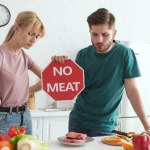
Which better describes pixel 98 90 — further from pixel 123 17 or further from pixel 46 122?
pixel 123 17

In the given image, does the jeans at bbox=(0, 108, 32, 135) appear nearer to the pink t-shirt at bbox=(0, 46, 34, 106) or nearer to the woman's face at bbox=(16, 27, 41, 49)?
the pink t-shirt at bbox=(0, 46, 34, 106)

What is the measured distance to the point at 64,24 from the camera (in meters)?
3.50

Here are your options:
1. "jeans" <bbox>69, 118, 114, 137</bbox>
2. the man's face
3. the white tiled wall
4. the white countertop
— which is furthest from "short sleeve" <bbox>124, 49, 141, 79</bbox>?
the white tiled wall

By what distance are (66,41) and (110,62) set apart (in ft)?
6.11

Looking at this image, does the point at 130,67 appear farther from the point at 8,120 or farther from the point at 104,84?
the point at 8,120

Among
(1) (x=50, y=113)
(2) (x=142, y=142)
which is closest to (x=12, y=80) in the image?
(2) (x=142, y=142)

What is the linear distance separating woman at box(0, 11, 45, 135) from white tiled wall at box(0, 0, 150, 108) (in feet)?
5.24

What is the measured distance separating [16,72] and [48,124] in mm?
1412

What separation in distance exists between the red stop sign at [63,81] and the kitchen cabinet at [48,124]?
1.72m

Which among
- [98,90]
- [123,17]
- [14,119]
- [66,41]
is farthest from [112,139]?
[123,17]

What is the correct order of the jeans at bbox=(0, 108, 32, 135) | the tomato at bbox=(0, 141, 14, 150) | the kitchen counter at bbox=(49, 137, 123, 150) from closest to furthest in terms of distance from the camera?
1. the tomato at bbox=(0, 141, 14, 150)
2. the kitchen counter at bbox=(49, 137, 123, 150)
3. the jeans at bbox=(0, 108, 32, 135)

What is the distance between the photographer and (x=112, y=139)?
1480 mm

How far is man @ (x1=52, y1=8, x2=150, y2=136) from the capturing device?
166 cm

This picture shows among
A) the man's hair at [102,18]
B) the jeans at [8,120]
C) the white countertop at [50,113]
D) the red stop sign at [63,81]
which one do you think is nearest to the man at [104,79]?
the man's hair at [102,18]
